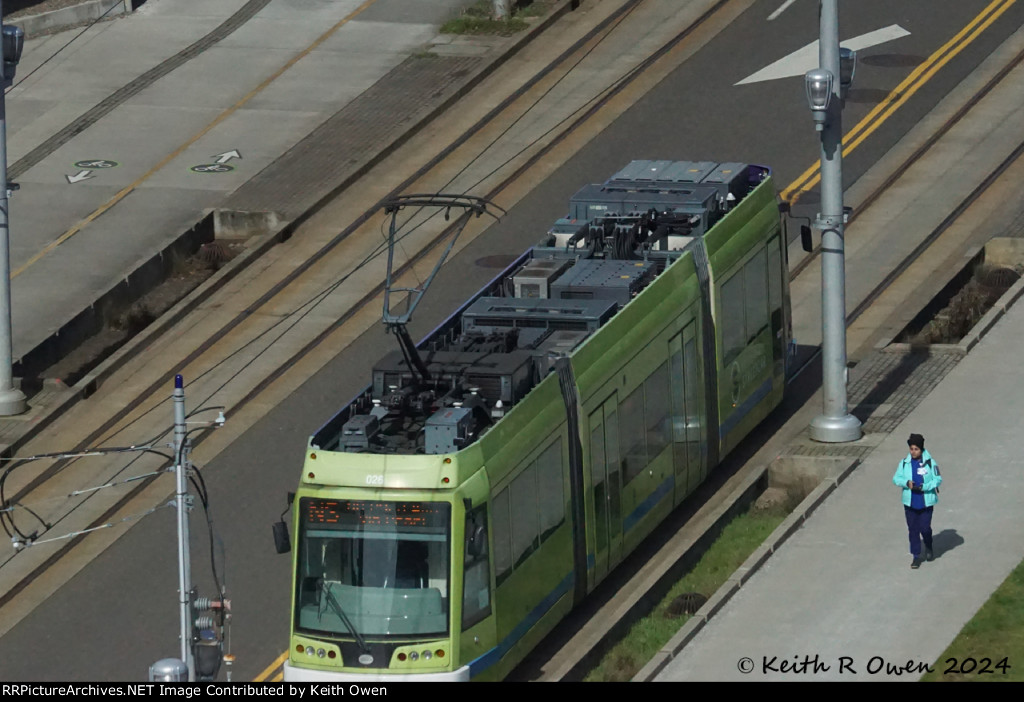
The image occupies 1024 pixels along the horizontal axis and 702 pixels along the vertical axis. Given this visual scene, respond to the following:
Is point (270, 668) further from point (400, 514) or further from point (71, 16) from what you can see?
point (71, 16)

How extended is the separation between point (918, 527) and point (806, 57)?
19355 millimetres

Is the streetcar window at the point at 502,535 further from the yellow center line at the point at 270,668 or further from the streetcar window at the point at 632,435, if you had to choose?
the yellow center line at the point at 270,668

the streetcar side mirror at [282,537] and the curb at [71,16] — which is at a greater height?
the curb at [71,16]

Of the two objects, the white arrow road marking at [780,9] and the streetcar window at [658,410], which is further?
the white arrow road marking at [780,9]

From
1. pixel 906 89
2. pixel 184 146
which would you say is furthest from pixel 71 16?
pixel 906 89

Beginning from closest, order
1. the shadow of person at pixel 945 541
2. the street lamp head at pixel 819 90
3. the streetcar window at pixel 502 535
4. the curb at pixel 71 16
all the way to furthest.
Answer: the streetcar window at pixel 502 535 < the shadow of person at pixel 945 541 < the street lamp head at pixel 819 90 < the curb at pixel 71 16

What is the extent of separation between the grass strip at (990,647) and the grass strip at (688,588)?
319 cm

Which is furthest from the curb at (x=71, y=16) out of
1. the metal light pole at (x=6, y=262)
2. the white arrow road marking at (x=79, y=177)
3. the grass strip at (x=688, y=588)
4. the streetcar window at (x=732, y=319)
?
the grass strip at (x=688, y=588)

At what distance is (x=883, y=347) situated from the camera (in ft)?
99.4

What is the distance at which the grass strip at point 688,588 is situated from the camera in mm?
22562

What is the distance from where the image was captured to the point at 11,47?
3012cm

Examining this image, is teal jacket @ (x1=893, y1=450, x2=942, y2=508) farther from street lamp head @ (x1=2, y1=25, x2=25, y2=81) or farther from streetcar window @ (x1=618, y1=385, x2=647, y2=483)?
street lamp head @ (x1=2, y1=25, x2=25, y2=81)

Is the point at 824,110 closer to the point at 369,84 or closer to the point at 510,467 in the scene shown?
the point at 510,467
